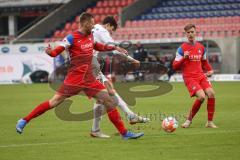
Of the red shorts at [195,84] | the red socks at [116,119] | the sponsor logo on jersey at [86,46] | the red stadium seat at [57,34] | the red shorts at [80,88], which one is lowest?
the red stadium seat at [57,34]

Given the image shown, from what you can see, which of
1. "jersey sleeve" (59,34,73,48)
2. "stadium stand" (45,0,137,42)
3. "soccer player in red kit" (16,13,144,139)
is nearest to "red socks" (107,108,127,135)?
"soccer player in red kit" (16,13,144,139)

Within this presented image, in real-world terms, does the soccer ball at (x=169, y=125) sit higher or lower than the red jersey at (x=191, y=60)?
lower

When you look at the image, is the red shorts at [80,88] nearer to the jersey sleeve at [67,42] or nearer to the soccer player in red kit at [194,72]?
the jersey sleeve at [67,42]

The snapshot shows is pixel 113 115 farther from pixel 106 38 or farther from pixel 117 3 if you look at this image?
pixel 117 3

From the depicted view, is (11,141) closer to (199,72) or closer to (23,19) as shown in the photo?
(199,72)

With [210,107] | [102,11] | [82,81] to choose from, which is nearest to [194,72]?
[210,107]

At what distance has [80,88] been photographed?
11047mm

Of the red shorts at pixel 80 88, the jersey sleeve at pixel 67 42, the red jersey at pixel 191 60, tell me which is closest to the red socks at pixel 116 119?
the red shorts at pixel 80 88

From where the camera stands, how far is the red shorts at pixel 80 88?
36.0 ft

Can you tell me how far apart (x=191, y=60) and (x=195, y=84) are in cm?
52

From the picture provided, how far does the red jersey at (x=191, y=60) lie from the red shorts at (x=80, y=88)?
103 inches

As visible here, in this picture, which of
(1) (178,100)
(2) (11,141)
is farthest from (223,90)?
(2) (11,141)

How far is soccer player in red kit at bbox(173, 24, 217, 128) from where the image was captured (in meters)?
13.1

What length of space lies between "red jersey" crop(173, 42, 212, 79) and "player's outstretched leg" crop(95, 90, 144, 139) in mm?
2562
